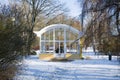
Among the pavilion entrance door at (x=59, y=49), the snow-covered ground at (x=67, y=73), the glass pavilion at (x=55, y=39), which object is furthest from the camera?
the glass pavilion at (x=55, y=39)

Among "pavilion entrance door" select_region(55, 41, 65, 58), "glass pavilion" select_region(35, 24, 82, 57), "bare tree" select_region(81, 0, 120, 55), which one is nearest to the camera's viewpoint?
"bare tree" select_region(81, 0, 120, 55)

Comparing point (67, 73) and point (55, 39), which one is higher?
point (55, 39)

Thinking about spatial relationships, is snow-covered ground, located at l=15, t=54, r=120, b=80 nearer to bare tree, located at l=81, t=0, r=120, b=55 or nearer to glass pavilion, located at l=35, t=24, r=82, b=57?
bare tree, located at l=81, t=0, r=120, b=55

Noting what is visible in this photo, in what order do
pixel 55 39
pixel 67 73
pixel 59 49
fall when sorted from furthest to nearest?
pixel 55 39 → pixel 59 49 → pixel 67 73

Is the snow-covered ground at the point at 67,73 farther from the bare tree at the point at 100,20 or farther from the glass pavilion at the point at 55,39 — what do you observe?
the glass pavilion at the point at 55,39

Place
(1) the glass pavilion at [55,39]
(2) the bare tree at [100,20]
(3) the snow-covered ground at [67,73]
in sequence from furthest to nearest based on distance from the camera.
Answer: (1) the glass pavilion at [55,39] → (3) the snow-covered ground at [67,73] → (2) the bare tree at [100,20]

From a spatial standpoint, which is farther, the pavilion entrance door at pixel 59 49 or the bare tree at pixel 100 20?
the pavilion entrance door at pixel 59 49

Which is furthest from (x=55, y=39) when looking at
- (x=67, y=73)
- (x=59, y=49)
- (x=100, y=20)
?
(x=100, y=20)

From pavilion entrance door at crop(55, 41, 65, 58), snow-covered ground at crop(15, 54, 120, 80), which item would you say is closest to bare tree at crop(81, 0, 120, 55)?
snow-covered ground at crop(15, 54, 120, 80)

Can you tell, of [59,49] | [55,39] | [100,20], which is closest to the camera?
[100,20]

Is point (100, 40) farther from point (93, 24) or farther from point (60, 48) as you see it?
point (60, 48)

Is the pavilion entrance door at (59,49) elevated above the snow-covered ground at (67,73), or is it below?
above

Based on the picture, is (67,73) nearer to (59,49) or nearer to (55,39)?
(59,49)

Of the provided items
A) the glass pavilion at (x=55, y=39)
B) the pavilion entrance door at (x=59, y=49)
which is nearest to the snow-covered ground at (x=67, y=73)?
the pavilion entrance door at (x=59, y=49)
